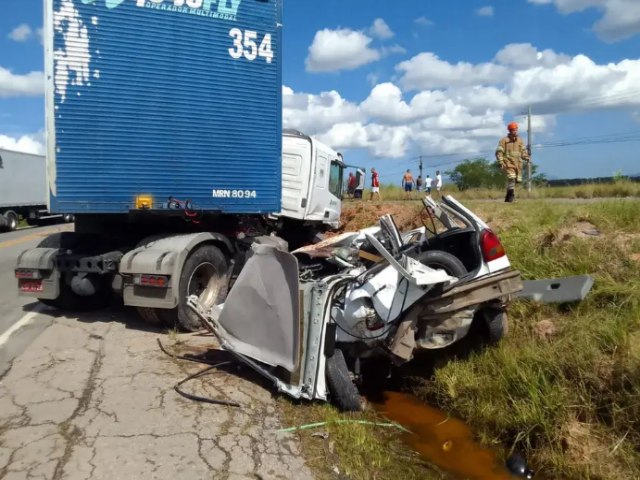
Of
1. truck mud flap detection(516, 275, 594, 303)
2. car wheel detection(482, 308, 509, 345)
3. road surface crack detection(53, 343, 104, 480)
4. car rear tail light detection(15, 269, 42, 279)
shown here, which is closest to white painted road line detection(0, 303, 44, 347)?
car rear tail light detection(15, 269, 42, 279)

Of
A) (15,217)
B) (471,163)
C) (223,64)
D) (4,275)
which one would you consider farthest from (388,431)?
(471,163)

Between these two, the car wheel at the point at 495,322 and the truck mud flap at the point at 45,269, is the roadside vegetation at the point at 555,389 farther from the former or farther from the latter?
the truck mud flap at the point at 45,269

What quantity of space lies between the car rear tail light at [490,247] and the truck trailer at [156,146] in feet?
11.7

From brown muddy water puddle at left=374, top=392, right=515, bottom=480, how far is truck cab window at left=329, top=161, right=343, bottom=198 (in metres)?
5.67

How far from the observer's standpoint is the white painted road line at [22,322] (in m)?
6.70

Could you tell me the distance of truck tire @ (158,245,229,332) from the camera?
274 inches

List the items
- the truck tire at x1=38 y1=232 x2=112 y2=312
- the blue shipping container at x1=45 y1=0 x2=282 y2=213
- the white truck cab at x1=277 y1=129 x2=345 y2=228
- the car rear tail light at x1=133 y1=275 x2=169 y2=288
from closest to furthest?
the car rear tail light at x1=133 y1=275 x2=169 y2=288 < the blue shipping container at x1=45 y1=0 x2=282 y2=213 < the truck tire at x1=38 y1=232 x2=112 y2=312 < the white truck cab at x1=277 y1=129 x2=345 y2=228

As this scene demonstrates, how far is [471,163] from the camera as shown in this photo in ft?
159

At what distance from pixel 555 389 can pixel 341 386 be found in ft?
5.82

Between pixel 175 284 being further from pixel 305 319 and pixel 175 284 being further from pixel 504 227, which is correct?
pixel 504 227

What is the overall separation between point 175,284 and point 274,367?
2049 millimetres

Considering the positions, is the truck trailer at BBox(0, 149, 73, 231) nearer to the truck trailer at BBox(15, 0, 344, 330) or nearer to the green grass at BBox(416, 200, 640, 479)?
the truck trailer at BBox(15, 0, 344, 330)

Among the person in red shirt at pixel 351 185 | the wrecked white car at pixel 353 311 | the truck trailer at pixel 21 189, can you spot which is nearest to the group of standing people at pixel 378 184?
the person in red shirt at pixel 351 185

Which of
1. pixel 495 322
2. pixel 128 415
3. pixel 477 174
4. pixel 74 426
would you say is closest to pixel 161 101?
pixel 128 415
